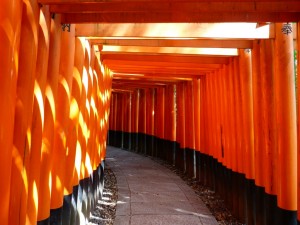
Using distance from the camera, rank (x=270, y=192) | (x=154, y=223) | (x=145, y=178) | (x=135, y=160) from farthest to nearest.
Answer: (x=135, y=160) → (x=145, y=178) → (x=154, y=223) → (x=270, y=192)

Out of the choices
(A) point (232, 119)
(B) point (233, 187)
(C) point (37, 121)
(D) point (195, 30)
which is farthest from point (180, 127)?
(C) point (37, 121)

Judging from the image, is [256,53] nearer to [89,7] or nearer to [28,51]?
[89,7]

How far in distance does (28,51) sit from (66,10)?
2.93ft

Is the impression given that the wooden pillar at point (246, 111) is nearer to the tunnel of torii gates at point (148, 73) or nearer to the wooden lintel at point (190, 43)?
the tunnel of torii gates at point (148, 73)

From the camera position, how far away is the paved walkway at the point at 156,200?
249 inches

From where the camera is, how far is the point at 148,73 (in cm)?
988

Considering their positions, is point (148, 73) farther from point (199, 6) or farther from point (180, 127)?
point (199, 6)

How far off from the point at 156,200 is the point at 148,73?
411cm

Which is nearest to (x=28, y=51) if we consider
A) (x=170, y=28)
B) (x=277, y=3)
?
(x=277, y=3)

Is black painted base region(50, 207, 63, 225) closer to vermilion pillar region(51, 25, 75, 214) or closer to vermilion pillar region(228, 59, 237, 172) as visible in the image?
vermilion pillar region(51, 25, 75, 214)

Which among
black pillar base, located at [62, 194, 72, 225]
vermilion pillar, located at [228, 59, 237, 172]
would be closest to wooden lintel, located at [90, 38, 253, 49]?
vermilion pillar, located at [228, 59, 237, 172]

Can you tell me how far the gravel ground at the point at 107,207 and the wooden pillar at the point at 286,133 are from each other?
136 inches

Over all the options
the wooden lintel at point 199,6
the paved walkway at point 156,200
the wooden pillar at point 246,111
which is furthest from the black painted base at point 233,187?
the wooden lintel at point 199,6

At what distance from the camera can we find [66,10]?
3.32 metres
